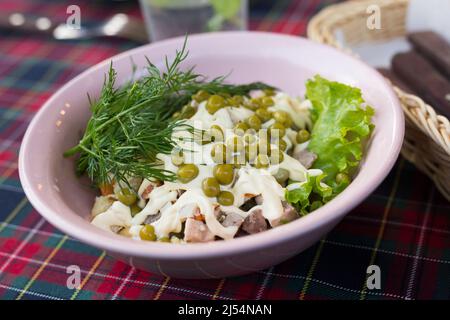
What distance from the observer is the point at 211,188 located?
5.24 feet

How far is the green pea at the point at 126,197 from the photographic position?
5.54 feet

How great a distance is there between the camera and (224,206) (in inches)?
62.9

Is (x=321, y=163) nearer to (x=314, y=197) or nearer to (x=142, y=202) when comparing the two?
(x=314, y=197)

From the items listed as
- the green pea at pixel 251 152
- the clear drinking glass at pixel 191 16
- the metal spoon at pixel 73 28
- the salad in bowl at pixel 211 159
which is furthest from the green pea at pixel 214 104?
the metal spoon at pixel 73 28

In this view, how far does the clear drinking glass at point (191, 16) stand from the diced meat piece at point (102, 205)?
49.8 inches

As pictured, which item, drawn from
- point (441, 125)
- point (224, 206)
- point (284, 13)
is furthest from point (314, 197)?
point (284, 13)

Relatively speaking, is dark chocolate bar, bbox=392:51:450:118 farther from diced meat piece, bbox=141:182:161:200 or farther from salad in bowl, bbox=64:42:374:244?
diced meat piece, bbox=141:182:161:200

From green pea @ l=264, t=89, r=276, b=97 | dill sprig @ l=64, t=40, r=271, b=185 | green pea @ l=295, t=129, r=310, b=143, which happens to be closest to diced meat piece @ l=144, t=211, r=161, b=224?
dill sprig @ l=64, t=40, r=271, b=185

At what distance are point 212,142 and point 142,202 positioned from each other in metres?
0.29

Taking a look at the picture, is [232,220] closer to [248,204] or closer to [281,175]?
[248,204]

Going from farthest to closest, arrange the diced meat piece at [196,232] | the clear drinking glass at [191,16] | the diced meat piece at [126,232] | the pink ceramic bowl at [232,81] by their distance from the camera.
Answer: the clear drinking glass at [191,16] < the diced meat piece at [126,232] < the diced meat piece at [196,232] < the pink ceramic bowl at [232,81]

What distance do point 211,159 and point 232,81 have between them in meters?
0.62

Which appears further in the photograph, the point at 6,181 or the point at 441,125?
the point at 6,181

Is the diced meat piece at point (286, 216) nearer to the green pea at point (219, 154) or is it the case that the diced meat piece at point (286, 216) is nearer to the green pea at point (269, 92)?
the green pea at point (219, 154)
